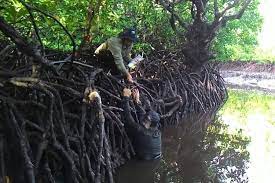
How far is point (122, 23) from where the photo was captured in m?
11.5

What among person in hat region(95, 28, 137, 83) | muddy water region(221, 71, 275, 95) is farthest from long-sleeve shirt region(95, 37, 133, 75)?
muddy water region(221, 71, 275, 95)

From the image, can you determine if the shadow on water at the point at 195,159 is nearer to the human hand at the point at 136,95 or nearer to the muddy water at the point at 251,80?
the human hand at the point at 136,95

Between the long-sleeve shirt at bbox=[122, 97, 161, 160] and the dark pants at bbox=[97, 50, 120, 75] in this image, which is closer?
the long-sleeve shirt at bbox=[122, 97, 161, 160]

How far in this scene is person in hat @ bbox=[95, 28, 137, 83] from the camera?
24.1 feet

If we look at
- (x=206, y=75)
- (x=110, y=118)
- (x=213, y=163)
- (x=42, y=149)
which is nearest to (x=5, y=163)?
(x=42, y=149)

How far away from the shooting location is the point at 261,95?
55.4 ft

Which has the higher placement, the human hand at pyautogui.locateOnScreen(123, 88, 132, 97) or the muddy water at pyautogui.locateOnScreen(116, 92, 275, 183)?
the human hand at pyautogui.locateOnScreen(123, 88, 132, 97)

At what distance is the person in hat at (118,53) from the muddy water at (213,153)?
5.00 ft

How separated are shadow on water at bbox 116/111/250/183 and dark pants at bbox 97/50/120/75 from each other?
60.4 inches

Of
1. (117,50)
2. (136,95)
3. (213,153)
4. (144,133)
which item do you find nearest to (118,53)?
(117,50)

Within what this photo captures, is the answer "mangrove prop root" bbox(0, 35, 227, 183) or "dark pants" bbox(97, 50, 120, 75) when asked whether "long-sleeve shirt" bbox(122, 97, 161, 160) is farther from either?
"dark pants" bbox(97, 50, 120, 75)

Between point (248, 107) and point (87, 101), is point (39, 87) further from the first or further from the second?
point (248, 107)

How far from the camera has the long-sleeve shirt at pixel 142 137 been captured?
6441mm

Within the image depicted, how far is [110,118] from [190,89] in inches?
217
